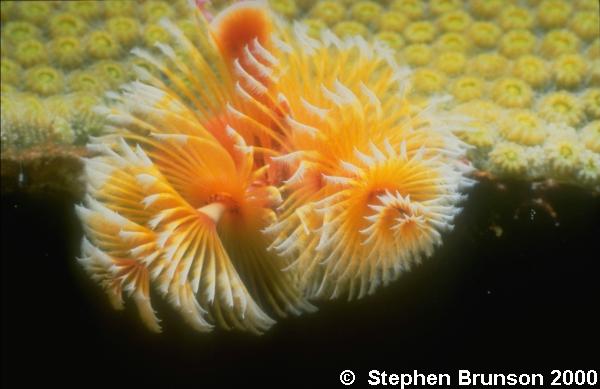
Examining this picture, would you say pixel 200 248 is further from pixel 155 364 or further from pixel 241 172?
pixel 155 364

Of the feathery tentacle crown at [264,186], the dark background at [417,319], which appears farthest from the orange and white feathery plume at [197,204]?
the dark background at [417,319]

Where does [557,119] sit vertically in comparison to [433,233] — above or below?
above

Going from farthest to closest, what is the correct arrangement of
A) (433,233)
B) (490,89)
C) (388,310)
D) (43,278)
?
(490,89)
(43,278)
(388,310)
(433,233)

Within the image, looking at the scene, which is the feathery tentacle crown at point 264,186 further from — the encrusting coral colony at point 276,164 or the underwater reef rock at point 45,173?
the underwater reef rock at point 45,173

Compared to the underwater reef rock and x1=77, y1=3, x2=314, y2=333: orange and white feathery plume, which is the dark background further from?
x1=77, y1=3, x2=314, y2=333: orange and white feathery plume

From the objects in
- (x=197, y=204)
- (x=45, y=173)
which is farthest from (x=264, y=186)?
(x=45, y=173)

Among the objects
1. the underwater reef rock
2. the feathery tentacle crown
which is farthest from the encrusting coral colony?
the underwater reef rock

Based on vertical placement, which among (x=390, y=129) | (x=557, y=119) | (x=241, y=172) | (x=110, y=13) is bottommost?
(x=241, y=172)

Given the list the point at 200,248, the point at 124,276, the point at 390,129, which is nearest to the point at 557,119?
the point at 390,129
